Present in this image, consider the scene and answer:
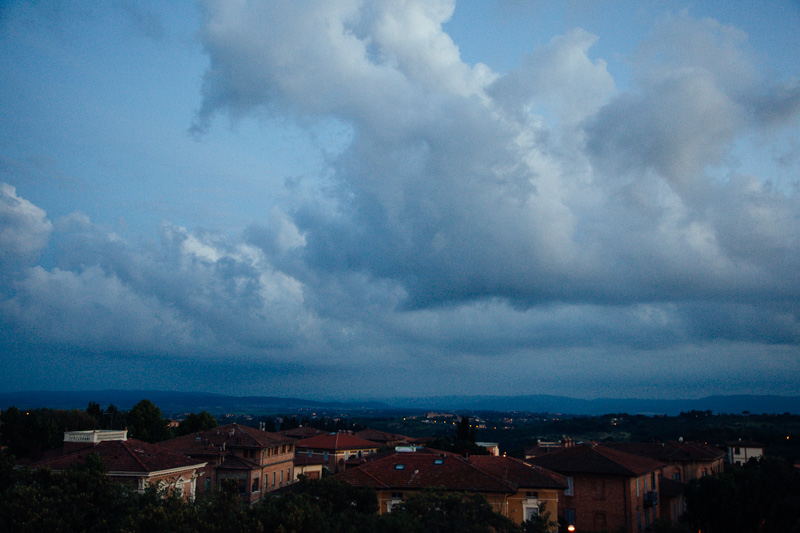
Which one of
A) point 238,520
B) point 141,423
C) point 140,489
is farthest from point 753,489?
point 141,423

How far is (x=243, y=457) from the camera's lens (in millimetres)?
52094

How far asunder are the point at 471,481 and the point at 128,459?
22.0m

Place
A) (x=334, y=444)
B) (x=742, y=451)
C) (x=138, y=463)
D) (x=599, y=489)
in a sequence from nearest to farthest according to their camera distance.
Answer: (x=138, y=463) < (x=599, y=489) < (x=334, y=444) < (x=742, y=451)

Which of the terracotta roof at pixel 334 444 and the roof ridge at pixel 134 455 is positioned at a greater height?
the roof ridge at pixel 134 455

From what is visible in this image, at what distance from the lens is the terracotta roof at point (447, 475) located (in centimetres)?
3522

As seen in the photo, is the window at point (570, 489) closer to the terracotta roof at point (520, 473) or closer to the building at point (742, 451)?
the terracotta roof at point (520, 473)

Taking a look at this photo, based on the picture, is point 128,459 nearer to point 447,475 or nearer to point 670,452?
point 447,475

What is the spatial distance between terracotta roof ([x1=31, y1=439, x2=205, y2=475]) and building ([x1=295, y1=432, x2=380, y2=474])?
28630 millimetres

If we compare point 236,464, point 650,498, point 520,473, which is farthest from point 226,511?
point 650,498

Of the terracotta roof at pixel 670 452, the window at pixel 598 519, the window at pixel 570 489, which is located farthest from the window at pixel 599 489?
the terracotta roof at pixel 670 452

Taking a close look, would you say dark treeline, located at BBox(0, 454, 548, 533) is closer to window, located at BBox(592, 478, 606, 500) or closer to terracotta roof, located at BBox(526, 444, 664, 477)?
terracotta roof, located at BBox(526, 444, 664, 477)

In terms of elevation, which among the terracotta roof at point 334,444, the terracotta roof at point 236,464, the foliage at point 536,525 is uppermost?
the foliage at point 536,525

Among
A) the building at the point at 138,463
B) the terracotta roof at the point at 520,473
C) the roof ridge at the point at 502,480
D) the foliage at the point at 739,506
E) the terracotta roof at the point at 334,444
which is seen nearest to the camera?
the roof ridge at the point at 502,480

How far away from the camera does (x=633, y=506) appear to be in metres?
39.5
